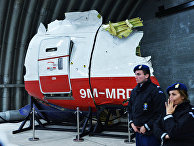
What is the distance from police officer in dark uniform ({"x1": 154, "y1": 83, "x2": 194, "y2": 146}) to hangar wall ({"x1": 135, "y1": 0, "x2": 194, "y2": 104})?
21.3ft

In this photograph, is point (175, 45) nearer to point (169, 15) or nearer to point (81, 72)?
point (169, 15)

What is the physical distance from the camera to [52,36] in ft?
20.0

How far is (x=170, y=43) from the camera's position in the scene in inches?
336

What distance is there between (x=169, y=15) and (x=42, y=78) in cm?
585

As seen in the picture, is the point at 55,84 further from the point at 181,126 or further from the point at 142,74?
the point at 181,126

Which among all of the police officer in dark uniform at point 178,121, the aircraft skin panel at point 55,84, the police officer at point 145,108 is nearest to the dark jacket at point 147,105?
the police officer at point 145,108

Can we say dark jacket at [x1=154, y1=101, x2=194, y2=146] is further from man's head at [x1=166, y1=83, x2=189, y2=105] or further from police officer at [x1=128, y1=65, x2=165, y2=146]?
police officer at [x1=128, y1=65, x2=165, y2=146]

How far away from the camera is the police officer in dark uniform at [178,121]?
1.92 m

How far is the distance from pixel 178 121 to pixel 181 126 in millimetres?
72

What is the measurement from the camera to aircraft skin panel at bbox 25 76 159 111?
4.93 metres

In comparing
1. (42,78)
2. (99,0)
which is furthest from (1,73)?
(99,0)

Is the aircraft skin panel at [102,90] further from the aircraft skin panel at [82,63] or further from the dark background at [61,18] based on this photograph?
the dark background at [61,18]

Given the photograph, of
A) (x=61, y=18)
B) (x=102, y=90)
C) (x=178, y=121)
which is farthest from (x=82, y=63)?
(x=61, y=18)

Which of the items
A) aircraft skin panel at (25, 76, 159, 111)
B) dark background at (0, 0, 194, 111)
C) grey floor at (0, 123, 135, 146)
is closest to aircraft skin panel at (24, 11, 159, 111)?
aircraft skin panel at (25, 76, 159, 111)
